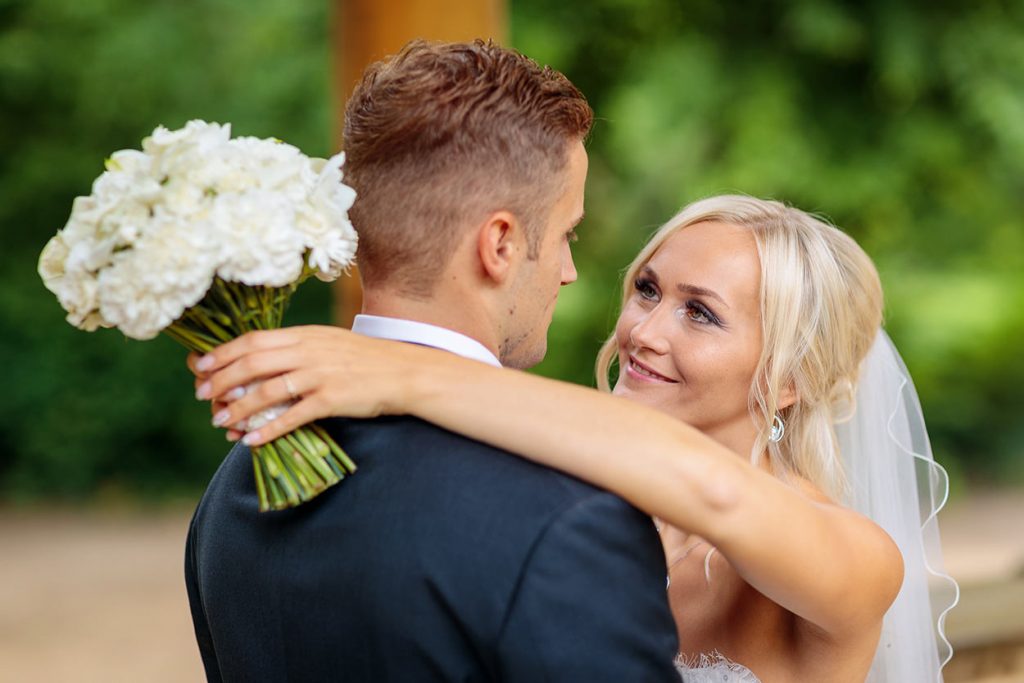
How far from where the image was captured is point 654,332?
2.80 metres

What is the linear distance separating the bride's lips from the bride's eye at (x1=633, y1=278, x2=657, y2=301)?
0.18 meters

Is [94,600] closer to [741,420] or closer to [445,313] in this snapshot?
[741,420]

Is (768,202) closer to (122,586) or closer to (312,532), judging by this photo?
(312,532)

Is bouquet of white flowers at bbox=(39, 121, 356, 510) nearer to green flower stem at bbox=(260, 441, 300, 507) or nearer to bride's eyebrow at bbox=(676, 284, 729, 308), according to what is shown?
green flower stem at bbox=(260, 441, 300, 507)

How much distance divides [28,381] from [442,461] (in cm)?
1028

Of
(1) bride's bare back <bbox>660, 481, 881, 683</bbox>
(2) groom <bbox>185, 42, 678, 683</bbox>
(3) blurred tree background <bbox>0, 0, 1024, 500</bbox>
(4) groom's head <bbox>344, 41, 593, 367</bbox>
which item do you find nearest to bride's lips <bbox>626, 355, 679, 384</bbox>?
(1) bride's bare back <bbox>660, 481, 881, 683</bbox>

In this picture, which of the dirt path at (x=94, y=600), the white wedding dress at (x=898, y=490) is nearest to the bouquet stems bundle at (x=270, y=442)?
the white wedding dress at (x=898, y=490)

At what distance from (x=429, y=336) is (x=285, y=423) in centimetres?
32

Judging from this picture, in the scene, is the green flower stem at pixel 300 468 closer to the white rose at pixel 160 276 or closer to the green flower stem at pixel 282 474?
the green flower stem at pixel 282 474

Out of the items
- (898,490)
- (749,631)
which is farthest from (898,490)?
(749,631)

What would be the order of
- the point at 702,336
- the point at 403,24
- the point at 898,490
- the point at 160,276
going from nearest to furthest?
1. the point at 160,276
2. the point at 702,336
3. the point at 898,490
4. the point at 403,24

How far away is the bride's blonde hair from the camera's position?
2803 mm

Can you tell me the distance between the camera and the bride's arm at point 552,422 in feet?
5.71

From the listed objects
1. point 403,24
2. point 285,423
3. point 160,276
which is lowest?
point 285,423
